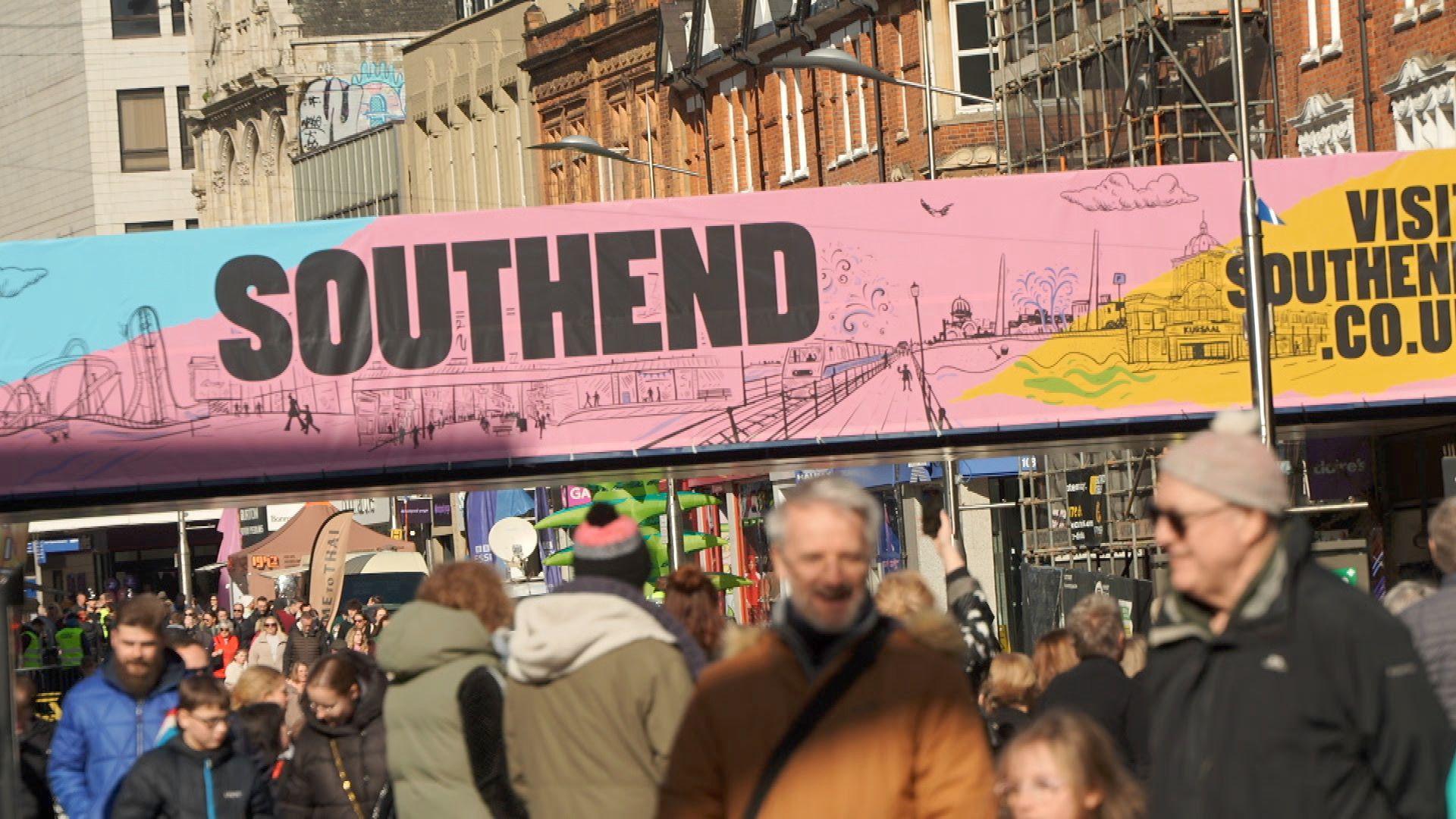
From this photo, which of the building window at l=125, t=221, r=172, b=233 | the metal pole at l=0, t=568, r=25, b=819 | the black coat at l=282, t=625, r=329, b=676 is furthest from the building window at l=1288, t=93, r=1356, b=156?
the building window at l=125, t=221, r=172, b=233

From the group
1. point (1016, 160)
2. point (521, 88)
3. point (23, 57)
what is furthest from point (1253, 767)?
point (23, 57)

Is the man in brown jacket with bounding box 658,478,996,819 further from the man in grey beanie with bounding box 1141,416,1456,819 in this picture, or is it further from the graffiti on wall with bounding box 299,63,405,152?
the graffiti on wall with bounding box 299,63,405,152

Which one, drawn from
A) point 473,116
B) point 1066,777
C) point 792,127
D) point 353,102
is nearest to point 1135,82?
point 792,127

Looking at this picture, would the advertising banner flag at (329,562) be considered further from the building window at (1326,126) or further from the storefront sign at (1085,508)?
the building window at (1326,126)

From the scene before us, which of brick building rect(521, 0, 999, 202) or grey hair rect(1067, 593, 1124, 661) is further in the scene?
brick building rect(521, 0, 999, 202)

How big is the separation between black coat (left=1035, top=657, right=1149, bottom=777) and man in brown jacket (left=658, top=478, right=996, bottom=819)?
11.7 feet

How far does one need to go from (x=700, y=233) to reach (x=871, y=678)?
16638 millimetres

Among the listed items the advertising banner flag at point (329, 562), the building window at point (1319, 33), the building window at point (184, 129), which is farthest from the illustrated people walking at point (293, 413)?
the building window at point (184, 129)

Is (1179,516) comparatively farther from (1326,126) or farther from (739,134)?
(739,134)

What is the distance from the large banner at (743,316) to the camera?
71.9 feet

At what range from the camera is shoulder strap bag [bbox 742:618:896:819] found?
541 cm

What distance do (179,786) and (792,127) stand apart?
43628mm

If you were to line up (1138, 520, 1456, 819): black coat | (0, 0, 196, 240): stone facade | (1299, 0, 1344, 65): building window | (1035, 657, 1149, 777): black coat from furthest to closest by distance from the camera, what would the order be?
(0, 0, 196, 240): stone facade, (1299, 0, 1344, 65): building window, (1035, 657, 1149, 777): black coat, (1138, 520, 1456, 819): black coat

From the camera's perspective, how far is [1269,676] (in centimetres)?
517
